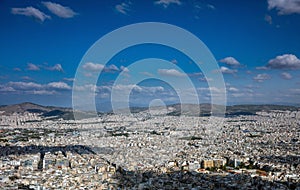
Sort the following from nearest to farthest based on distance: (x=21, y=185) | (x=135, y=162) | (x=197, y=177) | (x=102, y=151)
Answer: (x=21, y=185) → (x=197, y=177) → (x=135, y=162) → (x=102, y=151)

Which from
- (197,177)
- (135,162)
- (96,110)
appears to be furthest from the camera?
(96,110)

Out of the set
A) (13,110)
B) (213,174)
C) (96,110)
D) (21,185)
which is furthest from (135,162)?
(13,110)

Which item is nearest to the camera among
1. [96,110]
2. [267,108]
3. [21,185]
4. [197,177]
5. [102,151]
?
[21,185]

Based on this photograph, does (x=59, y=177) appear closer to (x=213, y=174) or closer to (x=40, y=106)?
(x=213, y=174)

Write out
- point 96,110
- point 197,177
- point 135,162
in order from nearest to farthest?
point 197,177 → point 135,162 → point 96,110

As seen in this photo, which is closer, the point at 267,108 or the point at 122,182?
the point at 122,182

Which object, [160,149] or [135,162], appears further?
[160,149]

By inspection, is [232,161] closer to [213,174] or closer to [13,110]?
[213,174]

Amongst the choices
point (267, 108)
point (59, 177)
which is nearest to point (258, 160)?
point (59, 177)
